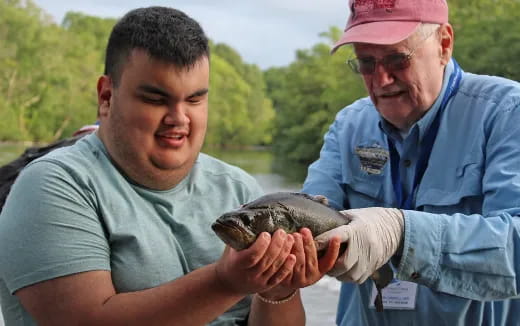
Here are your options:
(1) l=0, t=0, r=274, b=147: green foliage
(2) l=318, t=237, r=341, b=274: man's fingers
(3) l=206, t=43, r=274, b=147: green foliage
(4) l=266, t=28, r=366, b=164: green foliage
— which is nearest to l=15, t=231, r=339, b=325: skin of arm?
(2) l=318, t=237, r=341, b=274: man's fingers

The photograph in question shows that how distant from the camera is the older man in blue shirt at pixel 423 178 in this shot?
3100 mm

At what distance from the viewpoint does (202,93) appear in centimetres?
276

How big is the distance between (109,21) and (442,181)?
298 ft

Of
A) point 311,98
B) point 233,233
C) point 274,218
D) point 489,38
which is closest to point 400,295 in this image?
point 274,218

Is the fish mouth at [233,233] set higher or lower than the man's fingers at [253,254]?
higher

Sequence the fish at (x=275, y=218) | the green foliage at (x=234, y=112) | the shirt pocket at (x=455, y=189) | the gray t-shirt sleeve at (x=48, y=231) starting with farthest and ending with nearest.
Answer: the green foliage at (x=234, y=112) < the shirt pocket at (x=455, y=189) < the fish at (x=275, y=218) < the gray t-shirt sleeve at (x=48, y=231)

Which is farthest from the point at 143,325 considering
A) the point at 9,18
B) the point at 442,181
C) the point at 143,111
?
the point at 9,18

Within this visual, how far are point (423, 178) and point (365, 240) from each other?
81cm

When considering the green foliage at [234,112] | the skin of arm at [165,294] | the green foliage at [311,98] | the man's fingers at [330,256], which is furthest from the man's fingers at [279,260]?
the green foliage at [234,112]

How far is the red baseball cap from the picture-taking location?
3518 millimetres

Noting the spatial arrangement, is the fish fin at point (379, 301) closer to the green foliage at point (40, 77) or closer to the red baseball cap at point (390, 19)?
the red baseball cap at point (390, 19)

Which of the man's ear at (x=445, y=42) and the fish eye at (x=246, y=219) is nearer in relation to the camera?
the fish eye at (x=246, y=219)

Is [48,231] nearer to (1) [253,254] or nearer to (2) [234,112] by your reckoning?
(1) [253,254]

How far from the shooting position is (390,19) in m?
3.58
